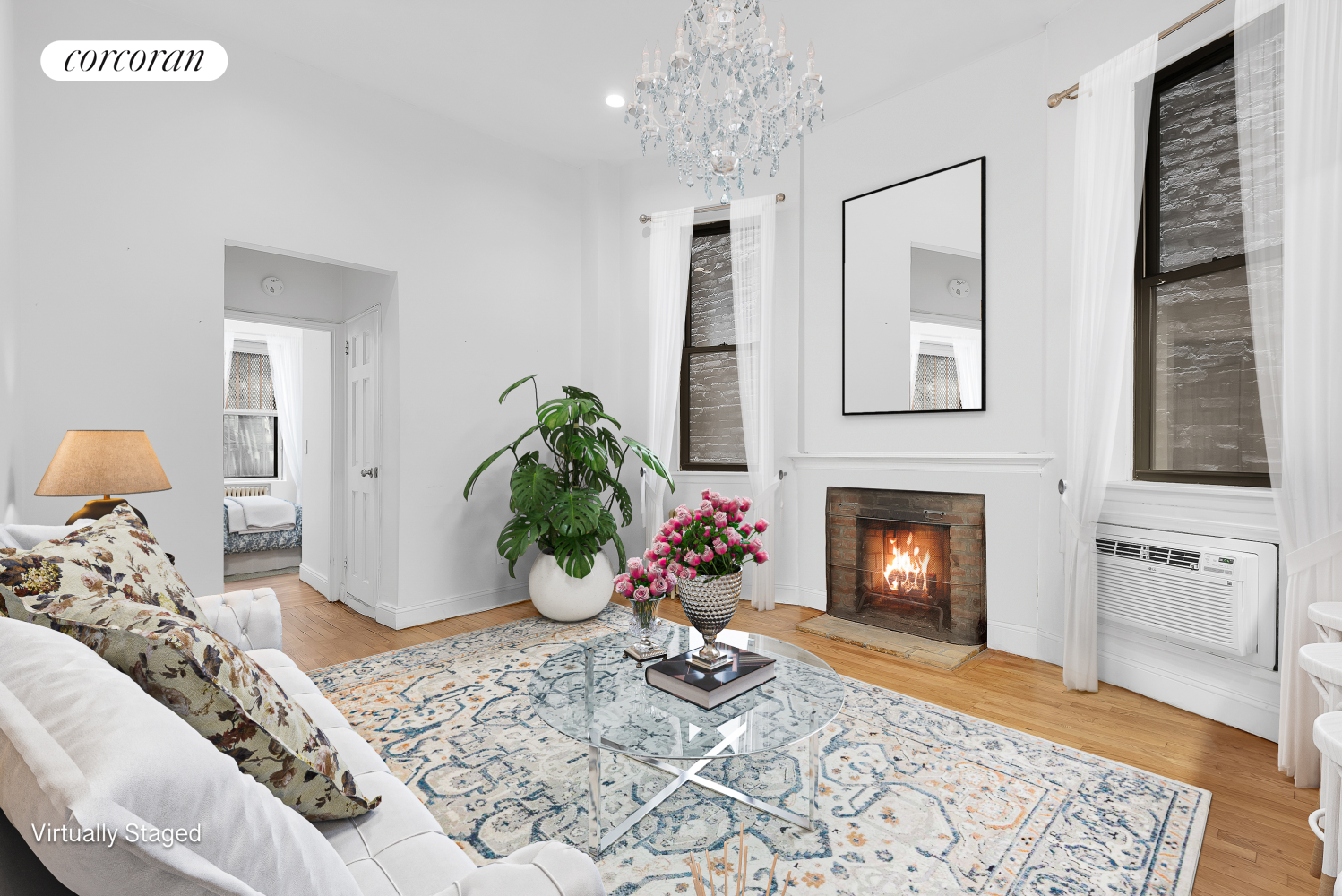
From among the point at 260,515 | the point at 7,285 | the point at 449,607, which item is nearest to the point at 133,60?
the point at 7,285

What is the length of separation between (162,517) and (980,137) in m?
4.54

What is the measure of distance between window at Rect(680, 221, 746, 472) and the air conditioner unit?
7.29 feet

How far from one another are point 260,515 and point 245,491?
87.6 inches

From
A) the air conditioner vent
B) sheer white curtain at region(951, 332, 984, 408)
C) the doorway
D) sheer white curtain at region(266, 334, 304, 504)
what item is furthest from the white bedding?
the air conditioner vent

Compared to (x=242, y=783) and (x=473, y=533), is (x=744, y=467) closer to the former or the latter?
(x=473, y=533)

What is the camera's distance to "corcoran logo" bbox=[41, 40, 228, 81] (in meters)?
2.87

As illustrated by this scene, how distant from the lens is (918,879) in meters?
1.66

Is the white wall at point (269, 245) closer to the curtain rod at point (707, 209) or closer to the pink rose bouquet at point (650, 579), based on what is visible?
the curtain rod at point (707, 209)

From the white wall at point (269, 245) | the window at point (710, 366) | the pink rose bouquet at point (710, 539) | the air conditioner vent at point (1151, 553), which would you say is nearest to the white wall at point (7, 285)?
the white wall at point (269, 245)

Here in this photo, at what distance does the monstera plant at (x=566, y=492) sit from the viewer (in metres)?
3.87

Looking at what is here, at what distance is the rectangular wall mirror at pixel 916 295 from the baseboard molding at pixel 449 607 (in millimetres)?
2561

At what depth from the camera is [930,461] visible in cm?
366

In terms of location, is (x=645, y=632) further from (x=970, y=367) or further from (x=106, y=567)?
(x=970, y=367)

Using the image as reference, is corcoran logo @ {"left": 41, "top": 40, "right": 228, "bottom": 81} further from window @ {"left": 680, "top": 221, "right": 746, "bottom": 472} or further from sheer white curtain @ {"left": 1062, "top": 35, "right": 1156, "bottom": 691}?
sheer white curtain @ {"left": 1062, "top": 35, "right": 1156, "bottom": 691}
